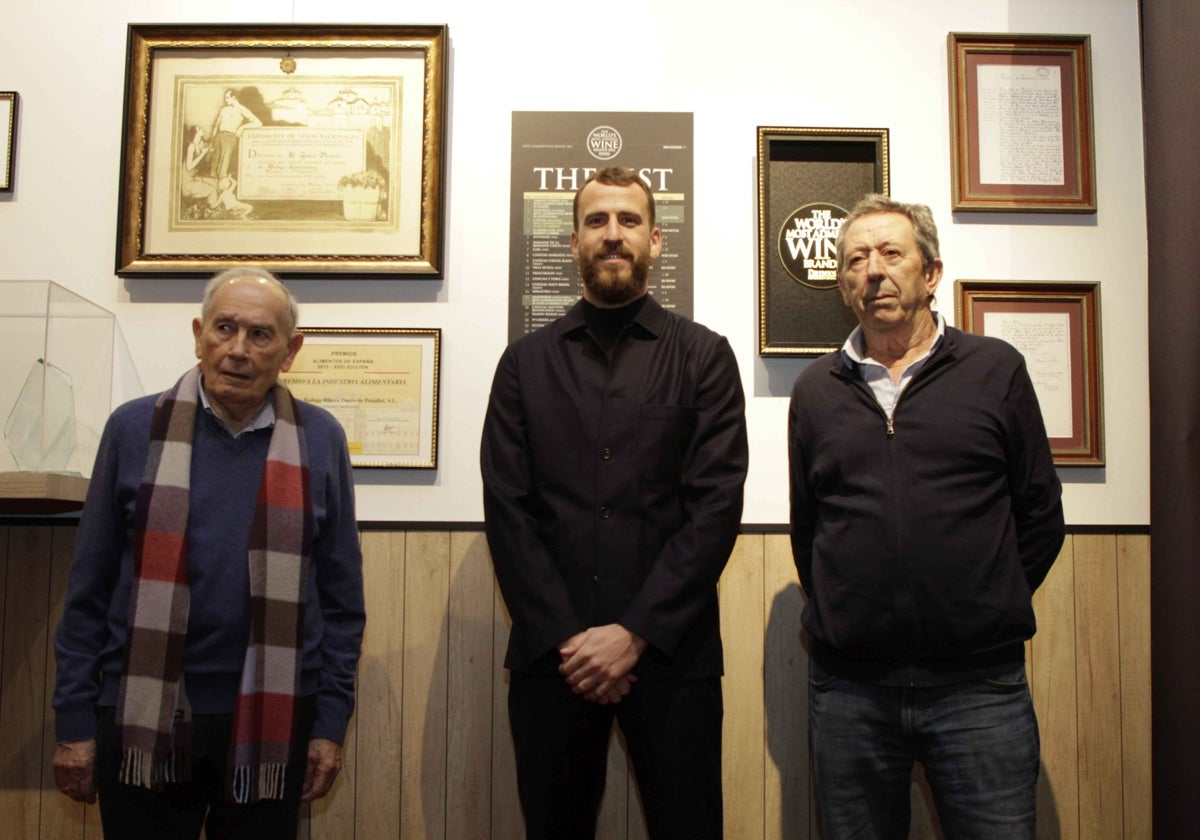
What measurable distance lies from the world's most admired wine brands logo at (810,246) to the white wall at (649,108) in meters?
0.10

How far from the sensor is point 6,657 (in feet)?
8.27

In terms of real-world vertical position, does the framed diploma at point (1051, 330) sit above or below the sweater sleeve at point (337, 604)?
above

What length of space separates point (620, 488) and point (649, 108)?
4.18ft

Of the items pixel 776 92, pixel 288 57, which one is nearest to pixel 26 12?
pixel 288 57

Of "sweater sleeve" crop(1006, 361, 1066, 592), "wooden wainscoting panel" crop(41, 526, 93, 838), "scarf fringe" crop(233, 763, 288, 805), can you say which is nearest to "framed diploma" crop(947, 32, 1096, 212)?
"sweater sleeve" crop(1006, 361, 1066, 592)

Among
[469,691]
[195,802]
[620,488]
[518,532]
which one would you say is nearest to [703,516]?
[620,488]

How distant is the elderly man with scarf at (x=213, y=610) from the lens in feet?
5.78

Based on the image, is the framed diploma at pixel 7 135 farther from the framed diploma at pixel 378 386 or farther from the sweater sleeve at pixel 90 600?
the sweater sleeve at pixel 90 600

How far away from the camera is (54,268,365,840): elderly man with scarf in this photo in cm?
176

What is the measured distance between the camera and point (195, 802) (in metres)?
1.81

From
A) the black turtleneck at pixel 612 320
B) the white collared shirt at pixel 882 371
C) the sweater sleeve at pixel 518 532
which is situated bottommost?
the sweater sleeve at pixel 518 532

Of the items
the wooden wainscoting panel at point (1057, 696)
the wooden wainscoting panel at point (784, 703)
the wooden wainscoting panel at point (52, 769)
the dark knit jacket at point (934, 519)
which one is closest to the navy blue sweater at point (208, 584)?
the wooden wainscoting panel at point (52, 769)

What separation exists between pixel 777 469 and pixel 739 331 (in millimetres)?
385

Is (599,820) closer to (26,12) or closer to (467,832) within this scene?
(467,832)
